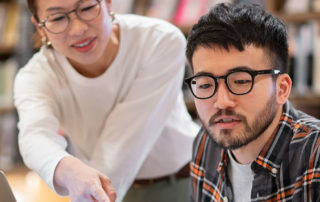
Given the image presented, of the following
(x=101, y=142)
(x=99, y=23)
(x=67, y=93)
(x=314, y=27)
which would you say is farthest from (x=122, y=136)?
(x=314, y=27)

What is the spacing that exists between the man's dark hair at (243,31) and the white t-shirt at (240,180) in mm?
251

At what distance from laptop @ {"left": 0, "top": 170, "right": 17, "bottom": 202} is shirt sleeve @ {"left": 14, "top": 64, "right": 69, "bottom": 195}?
18 centimetres

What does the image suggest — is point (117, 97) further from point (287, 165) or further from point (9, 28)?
point (9, 28)

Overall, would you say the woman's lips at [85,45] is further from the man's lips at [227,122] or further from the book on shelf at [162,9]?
the book on shelf at [162,9]

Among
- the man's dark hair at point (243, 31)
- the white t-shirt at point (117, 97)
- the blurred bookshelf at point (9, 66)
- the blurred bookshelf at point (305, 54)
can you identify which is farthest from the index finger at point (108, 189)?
the blurred bookshelf at point (9, 66)

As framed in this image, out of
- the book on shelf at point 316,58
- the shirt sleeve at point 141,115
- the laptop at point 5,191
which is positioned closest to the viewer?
the laptop at point 5,191

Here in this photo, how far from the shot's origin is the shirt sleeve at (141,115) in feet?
4.61

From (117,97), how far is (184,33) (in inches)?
53.3

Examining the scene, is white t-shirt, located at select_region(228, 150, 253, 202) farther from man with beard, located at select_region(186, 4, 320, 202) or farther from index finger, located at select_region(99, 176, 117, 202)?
index finger, located at select_region(99, 176, 117, 202)

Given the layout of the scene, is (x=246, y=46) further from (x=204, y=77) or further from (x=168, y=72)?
(x=168, y=72)

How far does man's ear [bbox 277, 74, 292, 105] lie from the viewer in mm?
1102

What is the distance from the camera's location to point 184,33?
2.78 meters

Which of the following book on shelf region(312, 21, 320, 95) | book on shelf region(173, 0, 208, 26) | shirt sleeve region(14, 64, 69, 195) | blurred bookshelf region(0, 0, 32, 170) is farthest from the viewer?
blurred bookshelf region(0, 0, 32, 170)

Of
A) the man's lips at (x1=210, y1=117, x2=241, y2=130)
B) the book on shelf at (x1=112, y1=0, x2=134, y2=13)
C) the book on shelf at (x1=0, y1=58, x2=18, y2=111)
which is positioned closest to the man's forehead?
the man's lips at (x1=210, y1=117, x2=241, y2=130)
